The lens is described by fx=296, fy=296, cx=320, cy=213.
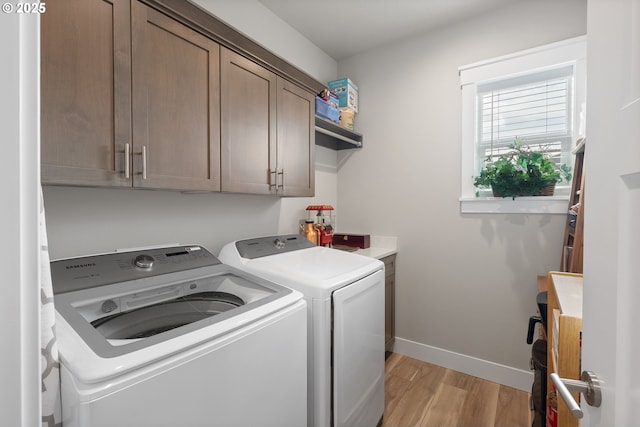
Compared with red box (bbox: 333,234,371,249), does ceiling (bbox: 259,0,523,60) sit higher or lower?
higher

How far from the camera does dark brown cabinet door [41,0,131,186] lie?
0.92 m

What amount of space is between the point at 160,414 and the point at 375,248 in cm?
214

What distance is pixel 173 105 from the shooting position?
4.14ft

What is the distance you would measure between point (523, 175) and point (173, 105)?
2.11 metres

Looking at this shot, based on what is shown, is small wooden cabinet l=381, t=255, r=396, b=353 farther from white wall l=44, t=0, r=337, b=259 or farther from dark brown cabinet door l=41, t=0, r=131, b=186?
dark brown cabinet door l=41, t=0, r=131, b=186

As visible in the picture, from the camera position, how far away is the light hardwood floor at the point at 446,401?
1828 mm

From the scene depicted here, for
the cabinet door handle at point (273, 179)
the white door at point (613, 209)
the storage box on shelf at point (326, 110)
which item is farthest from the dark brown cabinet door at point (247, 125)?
the white door at point (613, 209)

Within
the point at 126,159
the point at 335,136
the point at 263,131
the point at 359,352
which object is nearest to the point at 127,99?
the point at 126,159

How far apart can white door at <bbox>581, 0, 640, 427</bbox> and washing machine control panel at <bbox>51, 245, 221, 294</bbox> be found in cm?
139

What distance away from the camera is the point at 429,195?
8.09 feet

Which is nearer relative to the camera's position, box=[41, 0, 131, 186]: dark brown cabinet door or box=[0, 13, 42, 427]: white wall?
box=[0, 13, 42, 427]: white wall

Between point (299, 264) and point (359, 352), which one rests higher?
point (299, 264)

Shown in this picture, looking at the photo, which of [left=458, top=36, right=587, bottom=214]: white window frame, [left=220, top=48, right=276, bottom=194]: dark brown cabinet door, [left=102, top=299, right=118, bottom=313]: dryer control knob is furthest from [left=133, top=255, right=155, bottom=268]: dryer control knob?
[left=458, top=36, right=587, bottom=214]: white window frame

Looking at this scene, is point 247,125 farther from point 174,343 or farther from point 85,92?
point 174,343
